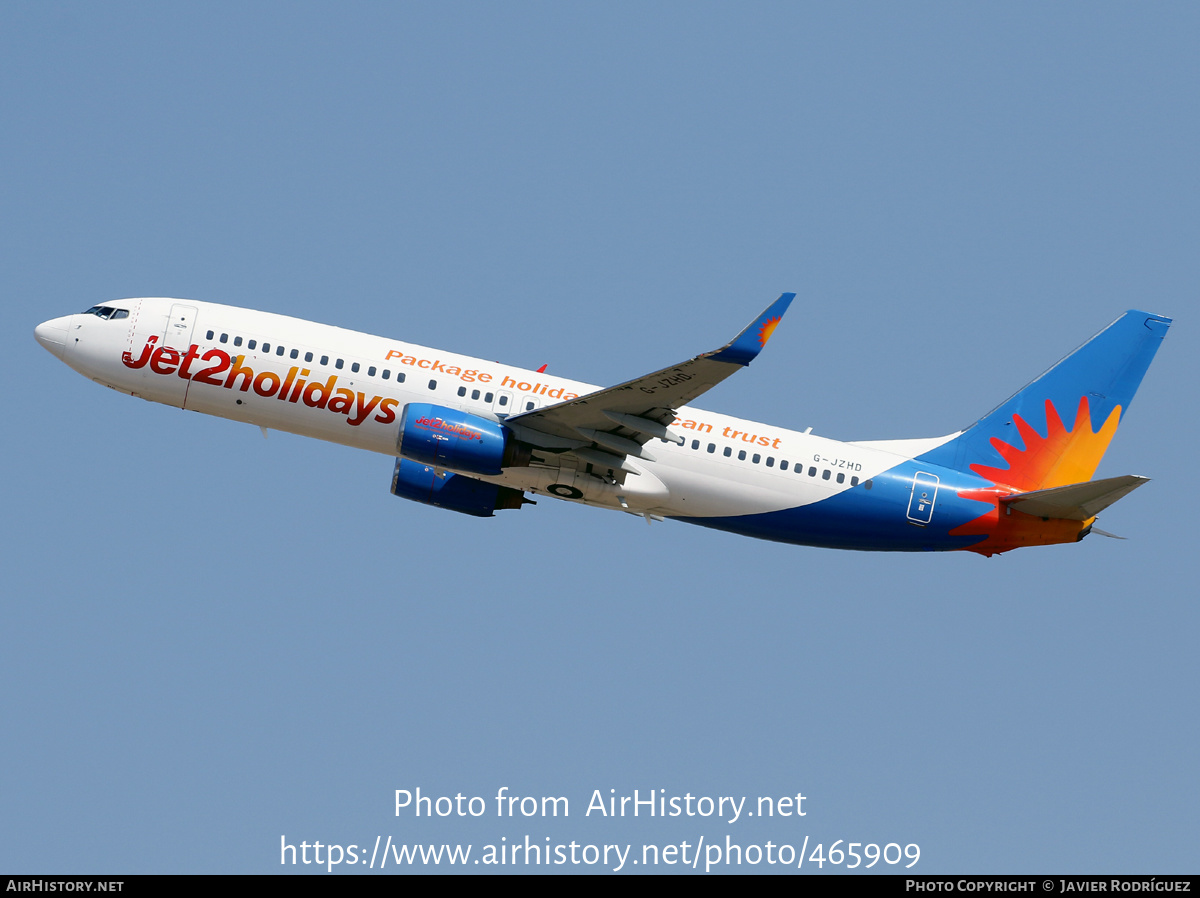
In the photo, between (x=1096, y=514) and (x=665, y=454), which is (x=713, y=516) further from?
(x=1096, y=514)

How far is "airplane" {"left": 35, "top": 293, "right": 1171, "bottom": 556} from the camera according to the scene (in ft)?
124

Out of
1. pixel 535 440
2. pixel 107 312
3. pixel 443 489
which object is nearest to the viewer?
pixel 535 440

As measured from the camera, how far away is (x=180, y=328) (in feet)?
129

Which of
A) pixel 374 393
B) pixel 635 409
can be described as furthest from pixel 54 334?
pixel 635 409

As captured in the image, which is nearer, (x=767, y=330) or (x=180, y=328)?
(x=767, y=330)

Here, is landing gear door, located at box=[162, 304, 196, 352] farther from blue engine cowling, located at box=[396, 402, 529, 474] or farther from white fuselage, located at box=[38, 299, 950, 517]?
blue engine cowling, located at box=[396, 402, 529, 474]

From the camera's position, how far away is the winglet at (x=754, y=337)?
33406 mm

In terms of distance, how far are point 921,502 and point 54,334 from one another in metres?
26.8

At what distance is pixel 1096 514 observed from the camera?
3944 centimetres

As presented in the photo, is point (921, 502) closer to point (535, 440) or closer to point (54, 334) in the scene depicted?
point (535, 440)

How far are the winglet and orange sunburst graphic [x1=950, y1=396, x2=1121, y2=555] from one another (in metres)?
10.7

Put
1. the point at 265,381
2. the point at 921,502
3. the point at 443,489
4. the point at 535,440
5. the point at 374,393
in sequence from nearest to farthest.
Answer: the point at 535,440
the point at 374,393
the point at 265,381
the point at 921,502
the point at 443,489

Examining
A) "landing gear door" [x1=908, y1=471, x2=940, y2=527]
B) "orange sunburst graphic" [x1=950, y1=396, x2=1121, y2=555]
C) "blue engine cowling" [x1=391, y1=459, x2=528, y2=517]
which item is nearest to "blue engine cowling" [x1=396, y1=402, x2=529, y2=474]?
"blue engine cowling" [x1=391, y1=459, x2=528, y2=517]
